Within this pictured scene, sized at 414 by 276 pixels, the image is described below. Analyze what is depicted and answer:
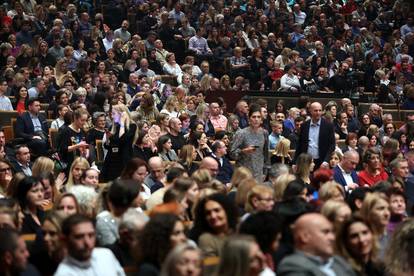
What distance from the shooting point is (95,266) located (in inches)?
240

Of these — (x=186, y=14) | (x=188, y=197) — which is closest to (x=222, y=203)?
(x=188, y=197)

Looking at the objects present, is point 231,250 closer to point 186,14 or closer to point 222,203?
point 222,203

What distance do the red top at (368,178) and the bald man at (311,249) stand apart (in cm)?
521

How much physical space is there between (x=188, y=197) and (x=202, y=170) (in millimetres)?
984

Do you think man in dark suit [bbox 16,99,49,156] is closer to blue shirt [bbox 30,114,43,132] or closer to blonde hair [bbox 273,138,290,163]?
blue shirt [bbox 30,114,43,132]

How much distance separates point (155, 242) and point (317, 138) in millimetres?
6242

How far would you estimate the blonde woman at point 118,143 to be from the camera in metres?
12.0

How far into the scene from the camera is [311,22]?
942 inches

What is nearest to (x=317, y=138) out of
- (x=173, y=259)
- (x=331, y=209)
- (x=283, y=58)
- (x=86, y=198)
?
(x=86, y=198)

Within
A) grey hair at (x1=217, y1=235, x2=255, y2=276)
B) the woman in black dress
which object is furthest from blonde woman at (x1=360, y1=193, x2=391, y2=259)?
the woman in black dress

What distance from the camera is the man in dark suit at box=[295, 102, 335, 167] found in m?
12.2

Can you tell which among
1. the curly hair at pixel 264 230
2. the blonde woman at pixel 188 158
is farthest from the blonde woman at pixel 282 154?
the curly hair at pixel 264 230

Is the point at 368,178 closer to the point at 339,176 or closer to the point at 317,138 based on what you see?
the point at 339,176

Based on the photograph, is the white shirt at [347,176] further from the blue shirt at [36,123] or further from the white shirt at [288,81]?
the white shirt at [288,81]
